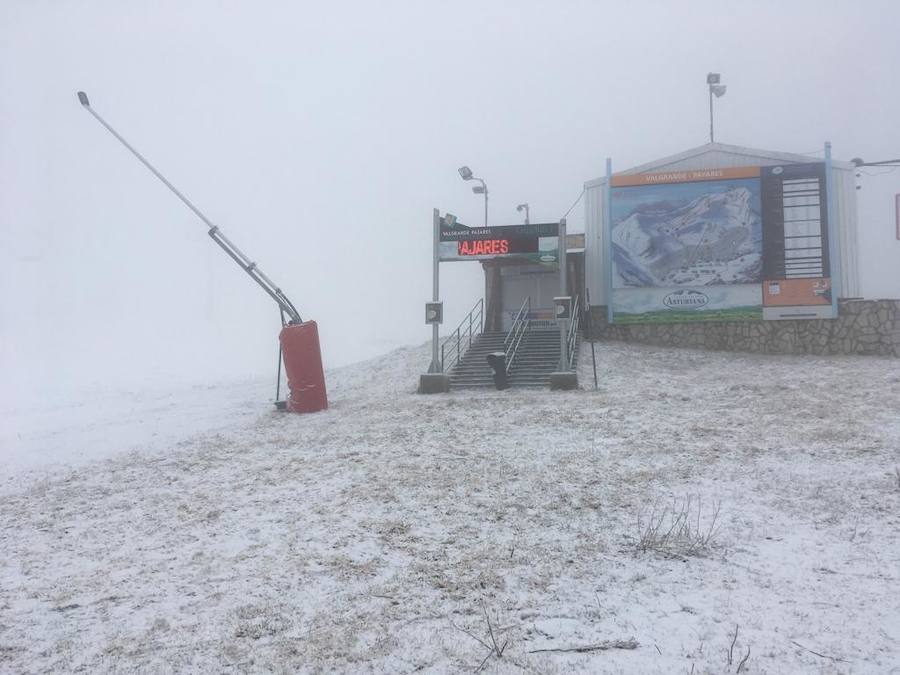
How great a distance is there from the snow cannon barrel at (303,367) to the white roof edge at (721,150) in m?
11.9

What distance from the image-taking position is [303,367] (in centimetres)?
1459

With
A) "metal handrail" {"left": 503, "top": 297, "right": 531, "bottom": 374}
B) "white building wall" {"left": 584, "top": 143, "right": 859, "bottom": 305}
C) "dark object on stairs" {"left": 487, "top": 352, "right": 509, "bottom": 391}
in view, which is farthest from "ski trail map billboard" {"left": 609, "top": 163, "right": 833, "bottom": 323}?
"dark object on stairs" {"left": 487, "top": 352, "right": 509, "bottom": 391}

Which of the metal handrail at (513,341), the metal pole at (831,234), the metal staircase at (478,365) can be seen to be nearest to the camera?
the metal staircase at (478,365)

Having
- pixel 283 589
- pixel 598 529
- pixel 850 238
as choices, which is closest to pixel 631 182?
pixel 850 238

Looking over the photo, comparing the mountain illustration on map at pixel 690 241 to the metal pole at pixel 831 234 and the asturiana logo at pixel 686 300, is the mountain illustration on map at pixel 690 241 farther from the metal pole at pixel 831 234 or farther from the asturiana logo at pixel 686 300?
the metal pole at pixel 831 234

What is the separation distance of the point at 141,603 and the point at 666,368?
15.2 metres

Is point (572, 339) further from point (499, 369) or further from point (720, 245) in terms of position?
point (720, 245)

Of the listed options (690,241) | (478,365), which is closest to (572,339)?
(478,365)

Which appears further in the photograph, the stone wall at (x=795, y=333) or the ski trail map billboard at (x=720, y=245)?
the ski trail map billboard at (x=720, y=245)

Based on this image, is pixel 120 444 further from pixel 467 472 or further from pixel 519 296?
pixel 519 296

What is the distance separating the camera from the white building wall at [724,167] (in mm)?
20359

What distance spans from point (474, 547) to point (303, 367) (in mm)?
9722

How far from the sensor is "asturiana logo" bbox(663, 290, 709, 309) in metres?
20.7

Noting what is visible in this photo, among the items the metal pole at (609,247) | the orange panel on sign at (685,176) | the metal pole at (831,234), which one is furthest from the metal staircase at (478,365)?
the metal pole at (831,234)
